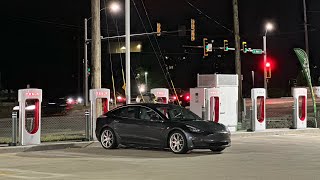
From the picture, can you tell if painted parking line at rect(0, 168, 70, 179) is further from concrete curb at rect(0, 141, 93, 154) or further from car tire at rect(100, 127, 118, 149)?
car tire at rect(100, 127, 118, 149)

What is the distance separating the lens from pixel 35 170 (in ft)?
37.3

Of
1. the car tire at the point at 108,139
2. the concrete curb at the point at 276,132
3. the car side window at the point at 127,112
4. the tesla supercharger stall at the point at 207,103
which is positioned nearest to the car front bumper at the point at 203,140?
the car side window at the point at 127,112

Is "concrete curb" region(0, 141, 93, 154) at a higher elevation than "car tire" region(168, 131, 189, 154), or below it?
below

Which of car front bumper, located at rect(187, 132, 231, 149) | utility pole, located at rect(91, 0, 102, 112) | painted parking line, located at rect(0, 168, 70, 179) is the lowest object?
painted parking line, located at rect(0, 168, 70, 179)

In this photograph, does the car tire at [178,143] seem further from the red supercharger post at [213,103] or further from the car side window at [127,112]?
the red supercharger post at [213,103]

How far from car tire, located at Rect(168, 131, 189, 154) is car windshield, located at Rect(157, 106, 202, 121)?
68 centimetres

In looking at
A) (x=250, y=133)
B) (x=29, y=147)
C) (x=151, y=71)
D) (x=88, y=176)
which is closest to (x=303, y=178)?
(x=88, y=176)

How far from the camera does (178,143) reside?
1440 cm

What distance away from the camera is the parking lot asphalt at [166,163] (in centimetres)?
1053

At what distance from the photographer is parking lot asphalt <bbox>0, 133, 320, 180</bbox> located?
10531 millimetres

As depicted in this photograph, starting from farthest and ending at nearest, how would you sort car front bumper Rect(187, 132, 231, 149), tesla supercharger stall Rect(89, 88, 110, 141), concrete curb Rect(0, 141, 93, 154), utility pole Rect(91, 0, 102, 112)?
utility pole Rect(91, 0, 102, 112)
tesla supercharger stall Rect(89, 88, 110, 141)
concrete curb Rect(0, 141, 93, 154)
car front bumper Rect(187, 132, 231, 149)

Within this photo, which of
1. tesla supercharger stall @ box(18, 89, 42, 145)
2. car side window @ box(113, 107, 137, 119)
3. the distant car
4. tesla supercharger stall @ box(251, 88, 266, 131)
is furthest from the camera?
the distant car

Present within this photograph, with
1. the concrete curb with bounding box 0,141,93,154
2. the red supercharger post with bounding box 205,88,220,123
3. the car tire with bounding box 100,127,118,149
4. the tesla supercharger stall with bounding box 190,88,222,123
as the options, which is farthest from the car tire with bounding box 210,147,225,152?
the red supercharger post with bounding box 205,88,220,123

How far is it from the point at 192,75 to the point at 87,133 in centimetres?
8552
